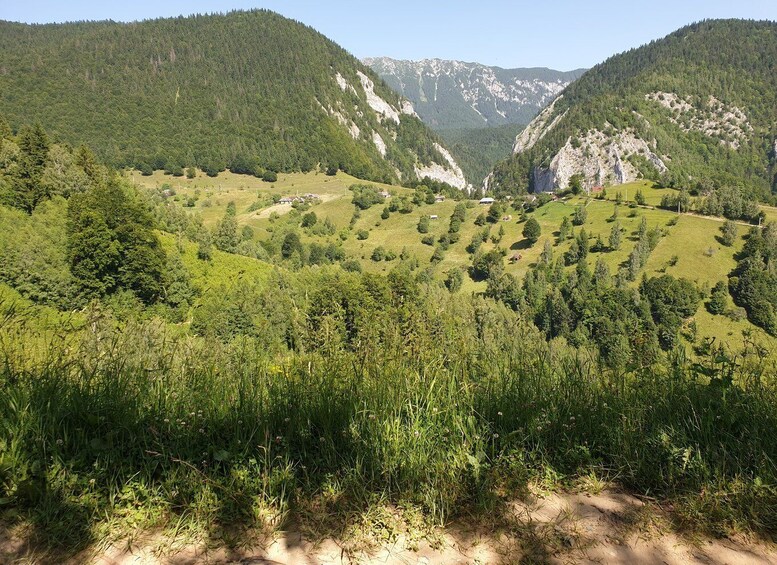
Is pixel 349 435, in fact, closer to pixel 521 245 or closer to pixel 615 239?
pixel 615 239

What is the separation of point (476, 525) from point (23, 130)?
202 feet

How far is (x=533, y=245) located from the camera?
113438mm

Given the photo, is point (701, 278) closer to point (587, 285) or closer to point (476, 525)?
point (587, 285)

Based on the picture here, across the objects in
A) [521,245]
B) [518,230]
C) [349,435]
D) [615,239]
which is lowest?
[521,245]

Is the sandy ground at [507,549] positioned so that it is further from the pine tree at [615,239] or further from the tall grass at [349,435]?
the pine tree at [615,239]

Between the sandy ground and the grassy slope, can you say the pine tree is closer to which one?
the grassy slope

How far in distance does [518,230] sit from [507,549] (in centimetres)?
12622

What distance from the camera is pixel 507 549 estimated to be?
250 cm

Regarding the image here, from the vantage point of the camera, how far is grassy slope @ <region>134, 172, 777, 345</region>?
3558 inches

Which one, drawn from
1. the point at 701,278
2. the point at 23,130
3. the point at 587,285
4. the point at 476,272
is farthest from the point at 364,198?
the point at 23,130

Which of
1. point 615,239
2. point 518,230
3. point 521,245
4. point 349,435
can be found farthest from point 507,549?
point 518,230

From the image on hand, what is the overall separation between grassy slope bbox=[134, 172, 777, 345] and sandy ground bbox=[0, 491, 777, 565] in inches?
2211

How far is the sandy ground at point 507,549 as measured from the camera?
2.39 m

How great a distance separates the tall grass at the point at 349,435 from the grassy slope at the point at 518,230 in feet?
181
